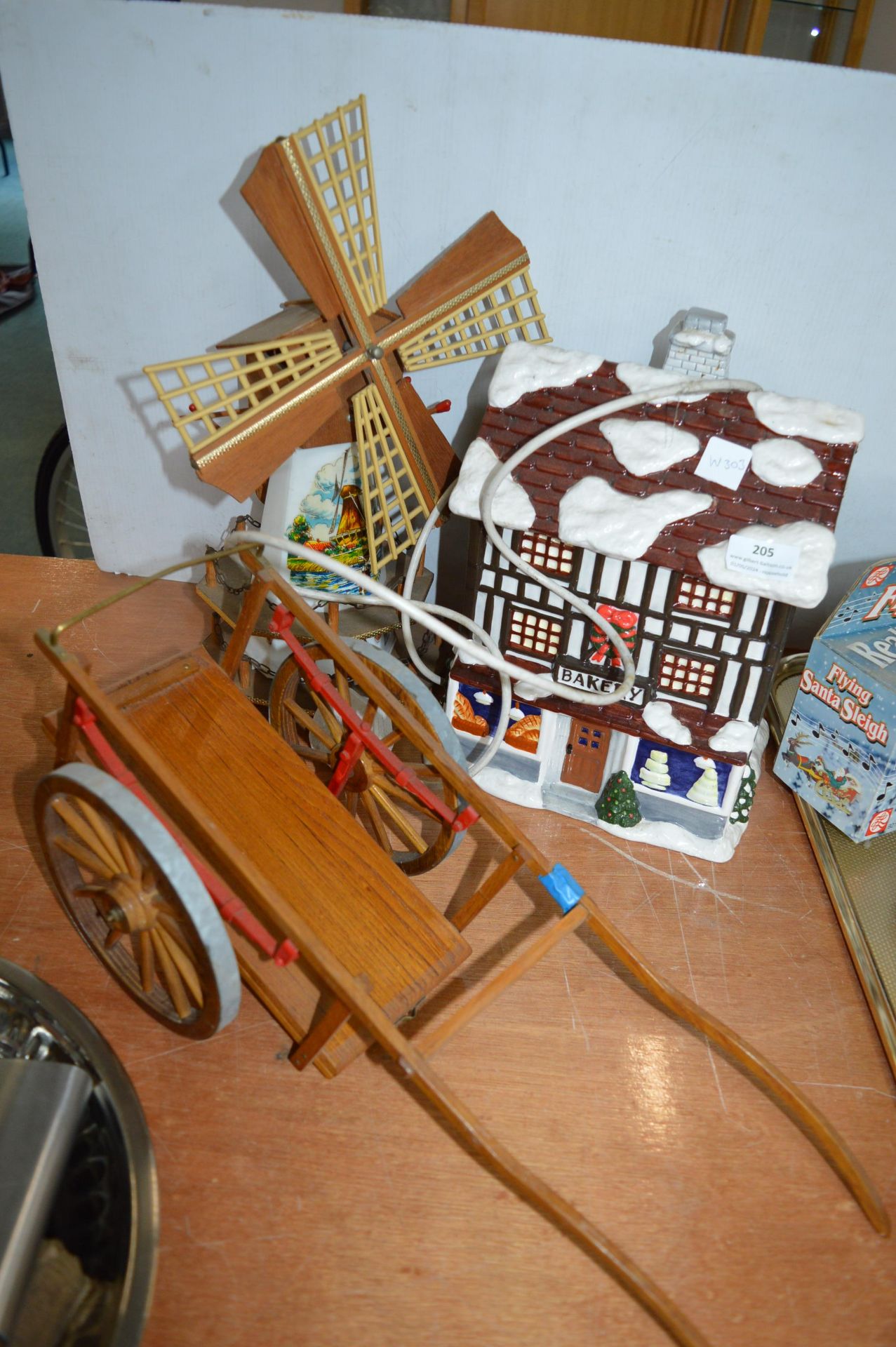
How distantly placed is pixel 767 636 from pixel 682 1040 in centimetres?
78

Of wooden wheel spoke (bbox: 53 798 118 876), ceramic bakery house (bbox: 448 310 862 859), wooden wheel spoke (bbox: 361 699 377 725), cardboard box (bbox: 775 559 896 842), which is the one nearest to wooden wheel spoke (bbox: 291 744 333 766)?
wooden wheel spoke (bbox: 361 699 377 725)

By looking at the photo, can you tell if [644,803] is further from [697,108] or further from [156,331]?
[156,331]

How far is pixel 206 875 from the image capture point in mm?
1562

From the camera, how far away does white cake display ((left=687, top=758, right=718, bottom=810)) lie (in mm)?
2023

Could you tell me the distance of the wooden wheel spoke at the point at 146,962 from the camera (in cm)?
159

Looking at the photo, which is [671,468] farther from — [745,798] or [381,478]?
[745,798]

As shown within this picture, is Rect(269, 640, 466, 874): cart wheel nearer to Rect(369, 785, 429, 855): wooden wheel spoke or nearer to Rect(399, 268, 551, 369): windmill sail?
Rect(369, 785, 429, 855): wooden wheel spoke

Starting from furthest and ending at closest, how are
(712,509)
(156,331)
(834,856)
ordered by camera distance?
1. (156,331)
2. (834,856)
3. (712,509)

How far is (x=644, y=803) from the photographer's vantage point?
215 centimetres

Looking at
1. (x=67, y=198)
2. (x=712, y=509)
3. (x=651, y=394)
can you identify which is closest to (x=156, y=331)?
(x=67, y=198)

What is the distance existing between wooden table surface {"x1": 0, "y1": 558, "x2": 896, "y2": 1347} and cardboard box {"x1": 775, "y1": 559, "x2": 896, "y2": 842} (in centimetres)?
22

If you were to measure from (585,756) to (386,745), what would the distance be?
1.67 feet

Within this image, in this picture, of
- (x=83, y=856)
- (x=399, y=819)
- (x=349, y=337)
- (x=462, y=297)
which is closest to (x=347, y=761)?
(x=399, y=819)

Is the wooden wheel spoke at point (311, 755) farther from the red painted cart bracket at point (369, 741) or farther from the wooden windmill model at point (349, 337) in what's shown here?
the wooden windmill model at point (349, 337)
